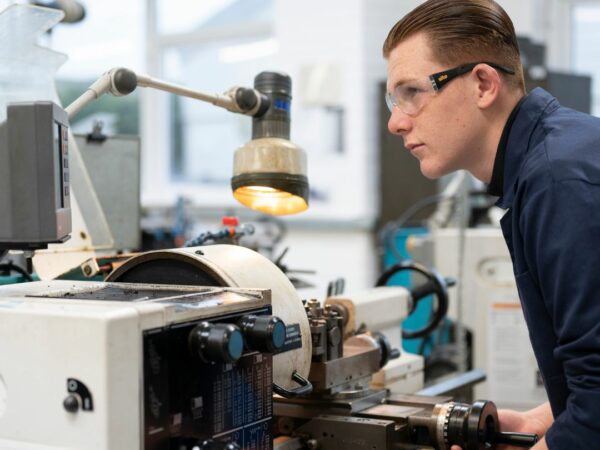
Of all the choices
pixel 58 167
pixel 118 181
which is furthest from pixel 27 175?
pixel 118 181

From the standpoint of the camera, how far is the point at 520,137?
1.17 m

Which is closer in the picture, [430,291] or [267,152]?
[267,152]

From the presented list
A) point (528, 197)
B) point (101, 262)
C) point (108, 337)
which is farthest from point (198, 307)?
point (101, 262)

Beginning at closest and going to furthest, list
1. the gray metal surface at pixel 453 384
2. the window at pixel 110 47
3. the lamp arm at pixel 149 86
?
1. the lamp arm at pixel 149 86
2. the gray metal surface at pixel 453 384
3. the window at pixel 110 47

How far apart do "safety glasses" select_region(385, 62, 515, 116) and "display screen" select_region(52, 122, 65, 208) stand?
1.71ft

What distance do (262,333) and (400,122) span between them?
1.43ft

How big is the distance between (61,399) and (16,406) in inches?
2.9

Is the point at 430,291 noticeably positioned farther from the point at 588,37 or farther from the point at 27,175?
the point at 588,37

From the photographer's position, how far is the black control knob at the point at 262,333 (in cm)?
102

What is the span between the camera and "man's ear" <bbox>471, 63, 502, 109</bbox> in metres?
1.20

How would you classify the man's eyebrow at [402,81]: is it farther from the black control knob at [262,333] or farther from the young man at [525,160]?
the black control knob at [262,333]

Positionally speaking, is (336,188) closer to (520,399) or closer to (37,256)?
(520,399)

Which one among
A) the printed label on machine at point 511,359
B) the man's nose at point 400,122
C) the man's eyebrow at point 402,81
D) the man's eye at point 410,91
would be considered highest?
the man's eyebrow at point 402,81

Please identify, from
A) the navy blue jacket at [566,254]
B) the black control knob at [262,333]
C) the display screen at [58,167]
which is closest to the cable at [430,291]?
the navy blue jacket at [566,254]
